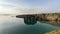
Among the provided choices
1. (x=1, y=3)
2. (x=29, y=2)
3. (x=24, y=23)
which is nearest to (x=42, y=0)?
(x=29, y=2)

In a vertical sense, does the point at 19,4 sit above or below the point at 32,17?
above

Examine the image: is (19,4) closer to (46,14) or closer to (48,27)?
(46,14)

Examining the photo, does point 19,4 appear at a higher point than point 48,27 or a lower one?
higher

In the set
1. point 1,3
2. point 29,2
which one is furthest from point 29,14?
point 1,3

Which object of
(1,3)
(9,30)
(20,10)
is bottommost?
(9,30)

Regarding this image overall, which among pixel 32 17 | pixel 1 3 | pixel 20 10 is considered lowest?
pixel 32 17

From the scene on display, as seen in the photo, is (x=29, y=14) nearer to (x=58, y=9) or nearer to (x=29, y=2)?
(x=29, y=2)
